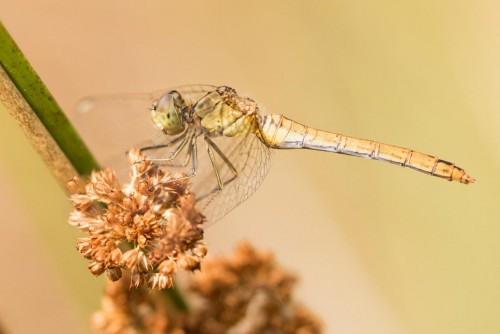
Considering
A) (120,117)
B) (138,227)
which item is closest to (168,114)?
(120,117)

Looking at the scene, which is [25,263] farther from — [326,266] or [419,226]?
[419,226]

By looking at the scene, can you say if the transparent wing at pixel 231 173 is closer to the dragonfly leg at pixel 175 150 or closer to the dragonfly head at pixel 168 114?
the dragonfly leg at pixel 175 150

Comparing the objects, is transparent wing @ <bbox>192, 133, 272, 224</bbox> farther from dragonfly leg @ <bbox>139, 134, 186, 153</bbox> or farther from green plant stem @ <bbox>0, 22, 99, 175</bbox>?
green plant stem @ <bbox>0, 22, 99, 175</bbox>

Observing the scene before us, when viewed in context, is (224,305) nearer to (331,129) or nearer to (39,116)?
(39,116)

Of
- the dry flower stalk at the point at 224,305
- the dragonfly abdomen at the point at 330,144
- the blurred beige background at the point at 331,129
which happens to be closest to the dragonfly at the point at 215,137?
the dragonfly abdomen at the point at 330,144

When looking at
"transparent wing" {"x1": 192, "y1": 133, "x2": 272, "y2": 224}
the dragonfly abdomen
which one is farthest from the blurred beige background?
the dragonfly abdomen

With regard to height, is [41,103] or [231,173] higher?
[41,103]

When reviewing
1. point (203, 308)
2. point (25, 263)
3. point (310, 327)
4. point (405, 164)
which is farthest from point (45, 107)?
point (25, 263)
